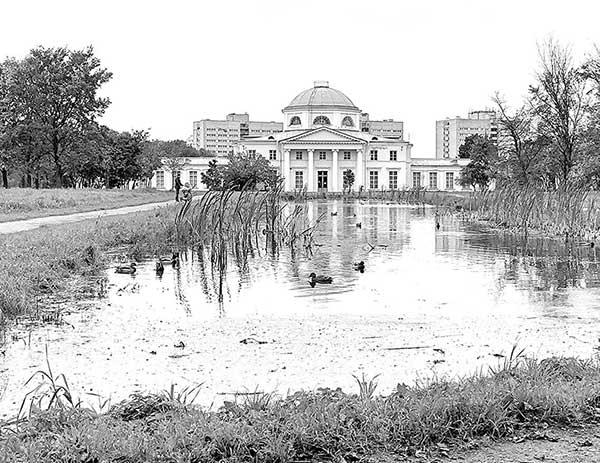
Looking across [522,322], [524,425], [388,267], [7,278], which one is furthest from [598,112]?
[524,425]

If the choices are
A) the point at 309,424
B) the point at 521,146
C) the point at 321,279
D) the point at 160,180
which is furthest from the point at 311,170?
the point at 309,424

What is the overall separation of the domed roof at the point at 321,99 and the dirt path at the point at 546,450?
100.0 metres

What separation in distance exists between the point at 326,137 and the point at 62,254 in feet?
289

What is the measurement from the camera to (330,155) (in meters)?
102

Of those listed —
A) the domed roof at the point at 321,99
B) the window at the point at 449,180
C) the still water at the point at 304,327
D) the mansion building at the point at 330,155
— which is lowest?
the still water at the point at 304,327

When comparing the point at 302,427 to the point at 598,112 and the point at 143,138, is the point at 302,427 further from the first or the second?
the point at 143,138

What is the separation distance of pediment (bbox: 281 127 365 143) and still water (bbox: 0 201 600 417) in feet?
277

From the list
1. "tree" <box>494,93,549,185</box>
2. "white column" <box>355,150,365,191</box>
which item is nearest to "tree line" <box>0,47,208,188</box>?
"tree" <box>494,93,549,185</box>

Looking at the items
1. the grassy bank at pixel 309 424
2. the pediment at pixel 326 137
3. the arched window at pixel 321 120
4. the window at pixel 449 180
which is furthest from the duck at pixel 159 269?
the window at pixel 449 180

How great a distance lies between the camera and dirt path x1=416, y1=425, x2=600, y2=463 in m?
4.47

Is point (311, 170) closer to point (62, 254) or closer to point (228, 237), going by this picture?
point (228, 237)

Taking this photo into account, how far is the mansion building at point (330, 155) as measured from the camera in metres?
100

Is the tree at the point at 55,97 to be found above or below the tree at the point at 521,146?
above

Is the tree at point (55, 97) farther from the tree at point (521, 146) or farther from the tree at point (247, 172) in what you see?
the tree at point (521, 146)
